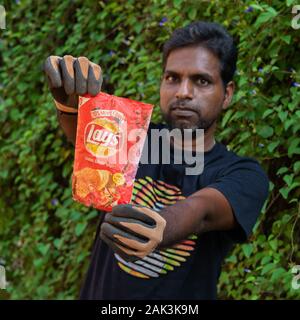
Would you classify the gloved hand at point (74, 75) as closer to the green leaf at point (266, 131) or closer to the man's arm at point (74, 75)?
the man's arm at point (74, 75)

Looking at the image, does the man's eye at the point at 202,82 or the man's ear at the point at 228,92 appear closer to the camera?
the man's eye at the point at 202,82

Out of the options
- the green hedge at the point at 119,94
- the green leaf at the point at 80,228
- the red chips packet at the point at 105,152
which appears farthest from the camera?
the green leaf at the point at 80,228

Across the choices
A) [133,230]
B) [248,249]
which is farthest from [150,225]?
[248,249]

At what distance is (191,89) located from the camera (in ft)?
6.63

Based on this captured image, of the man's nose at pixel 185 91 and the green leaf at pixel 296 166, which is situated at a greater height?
the man's nose at pixel 185 91

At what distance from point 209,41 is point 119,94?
135 cm

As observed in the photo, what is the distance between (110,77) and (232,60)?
1.54 metres

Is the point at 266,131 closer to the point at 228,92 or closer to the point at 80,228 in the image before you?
the point at 228,92

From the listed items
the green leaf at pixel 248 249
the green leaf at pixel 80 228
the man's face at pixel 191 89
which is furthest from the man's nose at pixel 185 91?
Answer: the green leaf at pixel 80 228

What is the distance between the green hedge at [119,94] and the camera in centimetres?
260

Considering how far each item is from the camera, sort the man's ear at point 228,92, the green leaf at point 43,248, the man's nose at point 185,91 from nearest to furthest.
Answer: the man's nose at point 185,91 → the man's ear at point 228,92 → the green leaf at point 43,248

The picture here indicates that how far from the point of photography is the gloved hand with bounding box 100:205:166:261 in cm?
145
